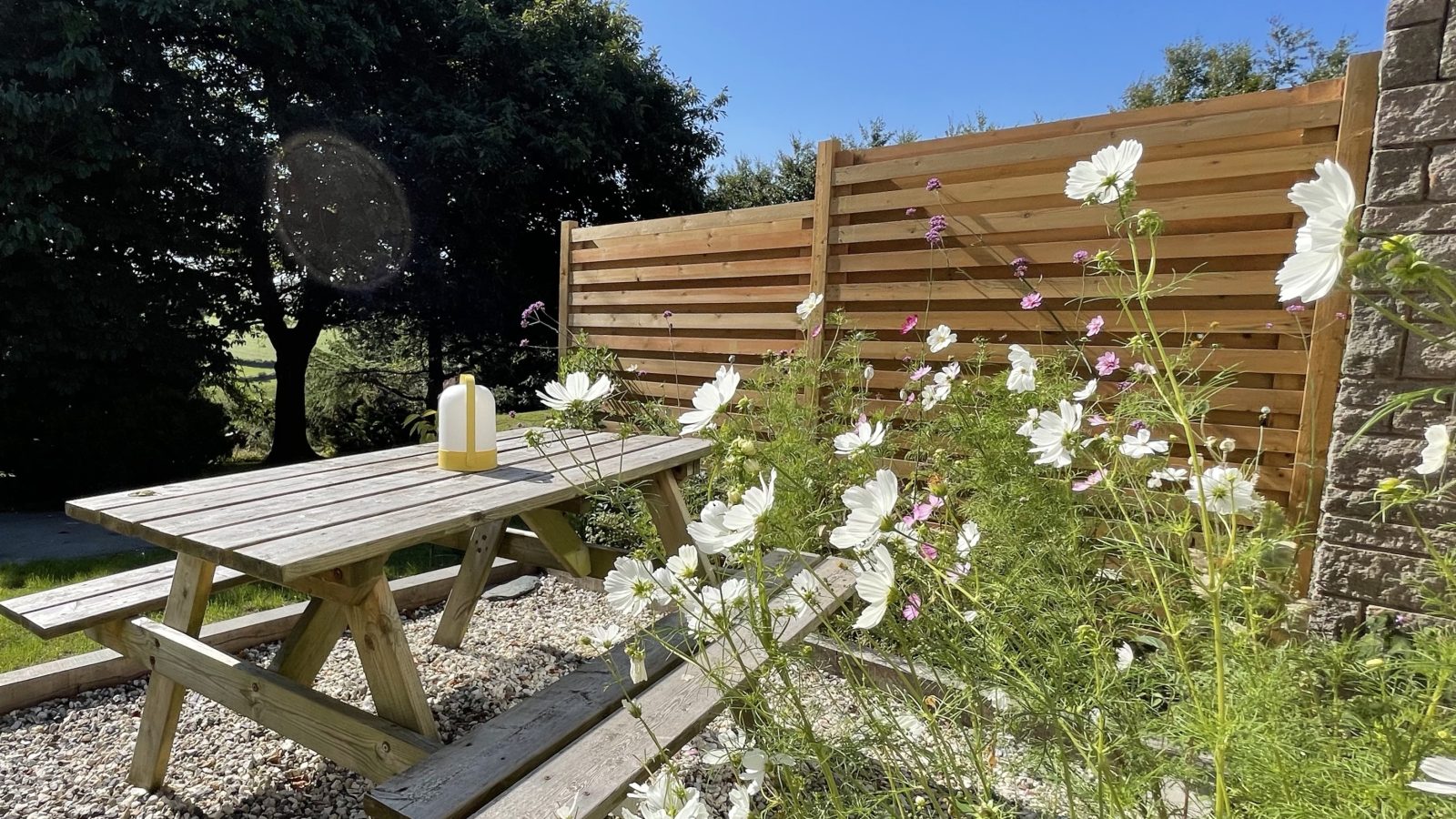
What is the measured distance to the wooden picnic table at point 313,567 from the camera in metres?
1.41

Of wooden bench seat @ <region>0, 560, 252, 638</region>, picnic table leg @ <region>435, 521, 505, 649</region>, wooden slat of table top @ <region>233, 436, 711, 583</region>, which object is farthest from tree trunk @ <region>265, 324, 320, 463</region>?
wooden slat of table top @ <region>233, 436, 711, 583</region>

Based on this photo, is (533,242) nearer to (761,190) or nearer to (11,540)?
(761,190)

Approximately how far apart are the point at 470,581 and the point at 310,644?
0.81 meters

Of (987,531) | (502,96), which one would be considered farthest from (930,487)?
(502,96)

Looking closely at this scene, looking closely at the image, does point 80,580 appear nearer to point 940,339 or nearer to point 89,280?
point 89,280

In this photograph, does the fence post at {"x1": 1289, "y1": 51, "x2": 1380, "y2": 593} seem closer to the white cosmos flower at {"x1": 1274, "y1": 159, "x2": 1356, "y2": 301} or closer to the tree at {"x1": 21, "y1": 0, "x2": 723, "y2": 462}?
the white cosmos flower at {"x1": 1274, "y1": 159, "x2": 1356, "y2": 301}

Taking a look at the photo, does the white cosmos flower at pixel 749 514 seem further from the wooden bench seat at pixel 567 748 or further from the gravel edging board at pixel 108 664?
the gravel edging board at pixel 108 664

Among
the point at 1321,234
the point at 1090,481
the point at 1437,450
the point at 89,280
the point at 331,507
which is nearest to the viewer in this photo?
the point at 1321,234

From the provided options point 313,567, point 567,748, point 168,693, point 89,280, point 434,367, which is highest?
point 89,280

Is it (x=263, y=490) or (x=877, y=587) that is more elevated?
(x=877, y=587)

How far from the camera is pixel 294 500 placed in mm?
1725

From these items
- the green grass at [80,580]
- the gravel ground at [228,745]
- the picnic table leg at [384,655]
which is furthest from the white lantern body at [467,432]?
the green grass at [80,580]

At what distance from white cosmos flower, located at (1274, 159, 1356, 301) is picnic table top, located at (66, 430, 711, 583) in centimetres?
83

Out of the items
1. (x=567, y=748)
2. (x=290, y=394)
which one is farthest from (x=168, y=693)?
(x=290, y=394)
